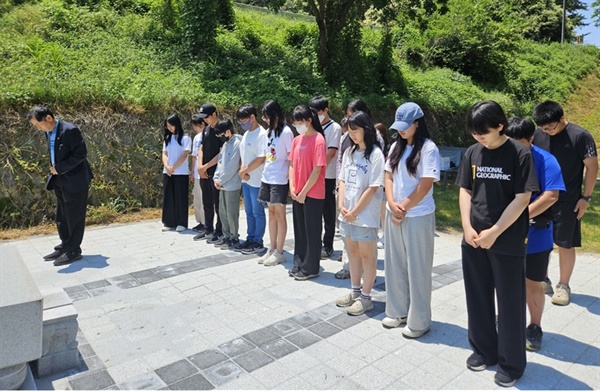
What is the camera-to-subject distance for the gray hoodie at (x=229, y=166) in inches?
250

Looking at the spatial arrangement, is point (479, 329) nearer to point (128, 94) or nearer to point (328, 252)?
point (328, 252)

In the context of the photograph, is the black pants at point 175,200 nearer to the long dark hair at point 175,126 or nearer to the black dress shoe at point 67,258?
the long dark hair at point 175,126

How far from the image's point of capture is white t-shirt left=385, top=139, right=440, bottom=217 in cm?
364

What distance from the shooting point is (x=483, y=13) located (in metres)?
21.8

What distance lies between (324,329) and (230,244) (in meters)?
2.93

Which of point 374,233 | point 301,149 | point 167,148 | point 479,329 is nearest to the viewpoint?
point 479,329

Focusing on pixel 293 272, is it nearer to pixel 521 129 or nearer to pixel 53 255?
pixel 521 129

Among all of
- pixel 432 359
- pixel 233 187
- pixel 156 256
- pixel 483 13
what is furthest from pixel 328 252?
pixel 483 13

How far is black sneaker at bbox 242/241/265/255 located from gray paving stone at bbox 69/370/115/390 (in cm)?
308

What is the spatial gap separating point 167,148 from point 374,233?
182 inches

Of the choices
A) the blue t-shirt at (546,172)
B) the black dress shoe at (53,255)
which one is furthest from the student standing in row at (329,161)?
the black dress shoe at (53,255)

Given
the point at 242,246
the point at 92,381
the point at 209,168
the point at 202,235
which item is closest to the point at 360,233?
the point at 92,381

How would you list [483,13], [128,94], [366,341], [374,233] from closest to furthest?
1. [366,341]
2. [374,233]
3. [128,94]
4. [483,13]

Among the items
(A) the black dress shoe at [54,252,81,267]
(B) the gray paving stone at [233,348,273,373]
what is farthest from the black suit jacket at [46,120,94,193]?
(B) the gray paving stone at [233,348,273,373]
